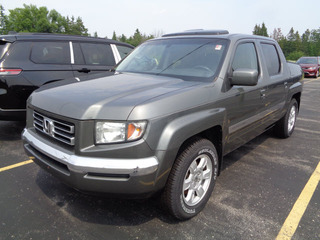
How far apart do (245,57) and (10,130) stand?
4650 millimetres

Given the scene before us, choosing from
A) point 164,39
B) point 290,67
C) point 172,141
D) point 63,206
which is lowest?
point 63,206

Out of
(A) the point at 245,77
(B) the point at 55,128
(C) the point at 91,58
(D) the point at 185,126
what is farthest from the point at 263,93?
(C) the point at 91,58

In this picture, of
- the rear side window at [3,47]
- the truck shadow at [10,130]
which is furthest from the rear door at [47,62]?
the truck shadow at [10,130]

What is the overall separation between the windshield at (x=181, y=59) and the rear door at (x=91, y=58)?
1.90 metres

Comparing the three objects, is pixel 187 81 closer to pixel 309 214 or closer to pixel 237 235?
pixel 237 235

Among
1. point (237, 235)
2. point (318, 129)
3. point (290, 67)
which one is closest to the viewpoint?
point (237, 235)

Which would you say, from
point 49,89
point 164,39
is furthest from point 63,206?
point 164,39

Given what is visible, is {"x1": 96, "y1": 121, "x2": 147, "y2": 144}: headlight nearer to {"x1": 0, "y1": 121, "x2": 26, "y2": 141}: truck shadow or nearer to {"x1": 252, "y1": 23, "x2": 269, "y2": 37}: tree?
{"x1": 0, "y1": 121, "x2": 26, "y2": 141}: truck shadow

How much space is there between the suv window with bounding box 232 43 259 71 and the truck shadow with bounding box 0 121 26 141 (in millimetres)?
4051

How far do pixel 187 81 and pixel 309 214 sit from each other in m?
1.84

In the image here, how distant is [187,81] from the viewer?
9.12ft

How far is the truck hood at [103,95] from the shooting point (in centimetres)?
206

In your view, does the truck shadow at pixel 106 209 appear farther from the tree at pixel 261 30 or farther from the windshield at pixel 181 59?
Result: the tree at pixel 261 30

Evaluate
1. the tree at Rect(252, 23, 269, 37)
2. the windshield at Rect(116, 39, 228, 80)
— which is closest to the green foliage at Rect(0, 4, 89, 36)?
the tree at Rect(252, 23, 269, 37)
